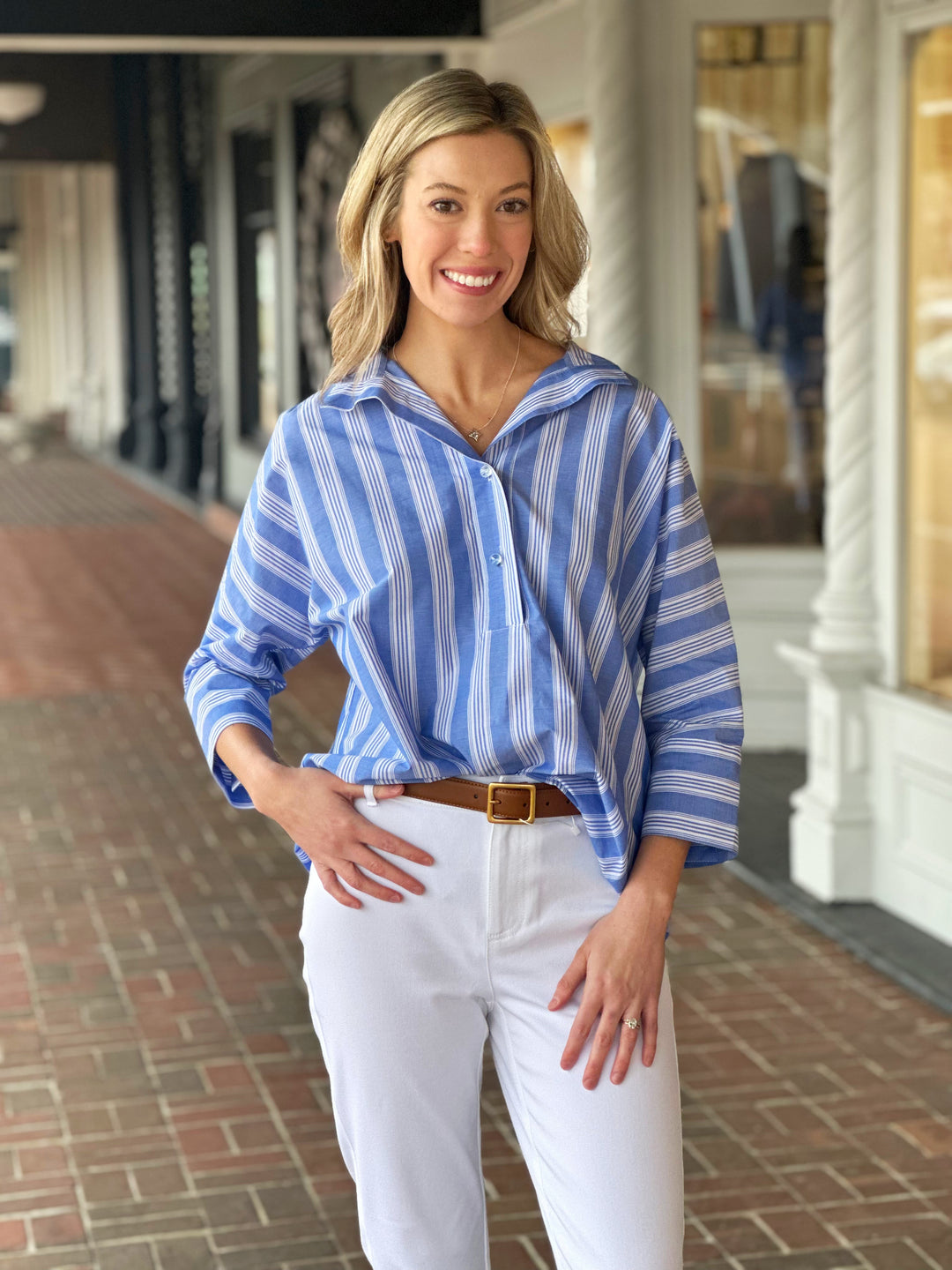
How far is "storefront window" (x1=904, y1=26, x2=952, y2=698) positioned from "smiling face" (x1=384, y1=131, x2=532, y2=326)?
323cm

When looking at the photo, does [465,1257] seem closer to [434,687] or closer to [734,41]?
[434,687]

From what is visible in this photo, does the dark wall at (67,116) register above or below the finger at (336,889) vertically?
above

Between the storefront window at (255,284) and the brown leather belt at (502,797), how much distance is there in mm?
12636

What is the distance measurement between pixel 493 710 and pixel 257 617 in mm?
310

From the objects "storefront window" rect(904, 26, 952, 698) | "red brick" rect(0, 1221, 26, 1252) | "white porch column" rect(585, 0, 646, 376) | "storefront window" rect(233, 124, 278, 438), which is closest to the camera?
"red brick" rect(0, 1221, 26, 1252)

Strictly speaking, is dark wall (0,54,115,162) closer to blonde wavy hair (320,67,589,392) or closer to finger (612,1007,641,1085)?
blonde wavy hair (320,67,589,392)

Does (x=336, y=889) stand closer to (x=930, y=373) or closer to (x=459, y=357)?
(x=459, y=357)

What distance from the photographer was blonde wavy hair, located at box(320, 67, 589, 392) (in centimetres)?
169

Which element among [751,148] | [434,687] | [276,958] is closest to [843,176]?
[751,148]

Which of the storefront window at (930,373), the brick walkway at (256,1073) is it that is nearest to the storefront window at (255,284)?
the brick walkway at (256,1073)

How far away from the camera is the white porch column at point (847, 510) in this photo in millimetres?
4734

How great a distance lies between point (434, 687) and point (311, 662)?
7.34m

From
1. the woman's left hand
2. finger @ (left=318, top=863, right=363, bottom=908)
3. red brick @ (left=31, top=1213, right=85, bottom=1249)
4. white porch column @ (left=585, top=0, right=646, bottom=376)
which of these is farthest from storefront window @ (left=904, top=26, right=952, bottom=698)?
finger @ (left=318, top=863, right=363, bottom=908)

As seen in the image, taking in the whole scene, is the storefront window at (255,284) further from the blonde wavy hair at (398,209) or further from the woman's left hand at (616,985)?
the woman's left hand at (616,985)
